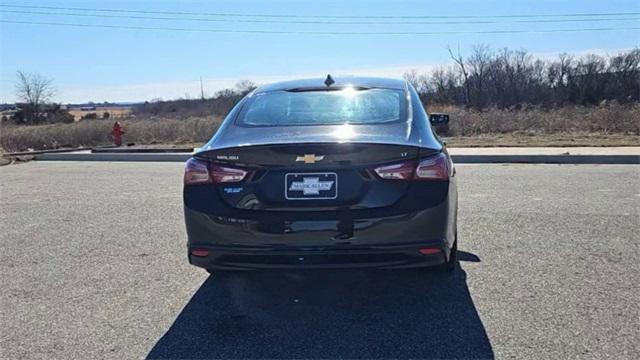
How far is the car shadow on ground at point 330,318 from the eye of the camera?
9.99ft

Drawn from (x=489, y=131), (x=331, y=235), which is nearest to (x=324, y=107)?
(x=331, y=235)

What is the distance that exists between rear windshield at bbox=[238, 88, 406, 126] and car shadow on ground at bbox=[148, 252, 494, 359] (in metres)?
1.20

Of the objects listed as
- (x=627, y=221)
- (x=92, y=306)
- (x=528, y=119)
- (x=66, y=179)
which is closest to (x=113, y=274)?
(x=92, y=306)

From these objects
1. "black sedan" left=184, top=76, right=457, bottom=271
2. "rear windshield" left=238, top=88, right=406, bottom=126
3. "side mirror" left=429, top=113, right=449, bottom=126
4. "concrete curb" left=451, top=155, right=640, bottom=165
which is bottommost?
"concrete curb" left=451, top=155, right=640, bottom=165

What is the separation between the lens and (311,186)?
3.19 meters

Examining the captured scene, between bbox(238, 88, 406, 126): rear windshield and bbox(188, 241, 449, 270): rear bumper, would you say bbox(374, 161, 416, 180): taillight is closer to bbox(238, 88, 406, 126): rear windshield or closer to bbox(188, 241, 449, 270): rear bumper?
bbox(188, 241, 449, 270): rear bumper

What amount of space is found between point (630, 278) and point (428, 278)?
1.42 meters


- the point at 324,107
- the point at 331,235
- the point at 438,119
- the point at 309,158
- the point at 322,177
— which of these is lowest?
the point at 331,235

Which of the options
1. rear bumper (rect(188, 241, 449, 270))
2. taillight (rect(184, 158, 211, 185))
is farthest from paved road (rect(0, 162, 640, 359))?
taillight (rect(184, 158, 211, 185))

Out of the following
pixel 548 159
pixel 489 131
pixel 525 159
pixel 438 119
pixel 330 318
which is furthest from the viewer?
pixel 489 131

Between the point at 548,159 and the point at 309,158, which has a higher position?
the point at 309,158

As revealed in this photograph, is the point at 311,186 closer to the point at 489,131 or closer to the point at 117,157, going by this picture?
the point at 117,157

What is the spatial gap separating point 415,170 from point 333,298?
116cm

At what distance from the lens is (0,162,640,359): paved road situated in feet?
10.2
